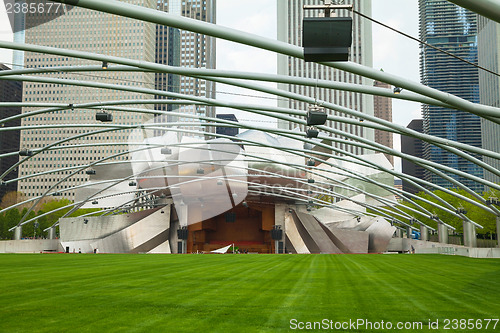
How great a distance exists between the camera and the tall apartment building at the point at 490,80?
121 metres

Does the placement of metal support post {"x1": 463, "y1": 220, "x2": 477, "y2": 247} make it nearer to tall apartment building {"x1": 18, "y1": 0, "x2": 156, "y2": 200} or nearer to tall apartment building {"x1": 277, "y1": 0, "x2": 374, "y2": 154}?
tall apartment building {"x1": 18, "y1": 0, "x2": 156, "y2": 200}

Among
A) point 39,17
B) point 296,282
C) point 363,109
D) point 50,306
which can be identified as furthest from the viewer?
point 363,109

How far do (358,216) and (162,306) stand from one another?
65.4 meters

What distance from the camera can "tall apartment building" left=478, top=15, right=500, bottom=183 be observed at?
121 meters

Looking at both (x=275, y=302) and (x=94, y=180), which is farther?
(x=94, y=180)

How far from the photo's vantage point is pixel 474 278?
56.3 feet

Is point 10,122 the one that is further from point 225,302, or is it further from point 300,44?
point 225,302

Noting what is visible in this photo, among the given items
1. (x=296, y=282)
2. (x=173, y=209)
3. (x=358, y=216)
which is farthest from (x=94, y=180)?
(x=296, y=282)

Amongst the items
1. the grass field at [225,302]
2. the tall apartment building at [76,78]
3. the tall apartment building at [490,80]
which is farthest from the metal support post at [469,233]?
the tall apartment building at [490,80]

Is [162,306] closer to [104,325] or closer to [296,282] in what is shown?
[104,325]

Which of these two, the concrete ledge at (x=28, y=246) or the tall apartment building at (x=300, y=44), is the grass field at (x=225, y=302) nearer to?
the concrete ledge at (x=28, y=246)

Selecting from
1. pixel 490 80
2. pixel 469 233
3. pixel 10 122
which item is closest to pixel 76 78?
pixel 10 122

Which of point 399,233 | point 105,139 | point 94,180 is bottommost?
point 399,233

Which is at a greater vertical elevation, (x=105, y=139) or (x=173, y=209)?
(x=105, y=139)
